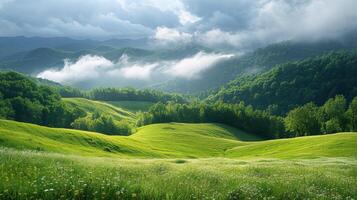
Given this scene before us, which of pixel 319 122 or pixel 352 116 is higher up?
pixel 352 116

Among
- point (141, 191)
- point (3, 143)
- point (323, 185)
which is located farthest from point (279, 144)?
point (141, 191)

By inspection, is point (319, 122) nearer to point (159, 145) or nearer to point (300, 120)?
point (300, 120)

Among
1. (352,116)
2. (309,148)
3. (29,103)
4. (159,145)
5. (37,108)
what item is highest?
(29,103)

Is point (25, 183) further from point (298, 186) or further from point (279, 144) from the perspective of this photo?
point (279, 144)

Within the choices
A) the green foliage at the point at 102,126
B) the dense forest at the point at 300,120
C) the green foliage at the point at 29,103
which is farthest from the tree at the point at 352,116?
the green foliage at the point at 29,103

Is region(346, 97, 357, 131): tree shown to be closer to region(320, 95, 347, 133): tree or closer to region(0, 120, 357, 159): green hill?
region(320, 95, 347, 133): tree

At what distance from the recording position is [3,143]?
53.1m

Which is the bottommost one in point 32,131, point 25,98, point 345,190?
point 345,190

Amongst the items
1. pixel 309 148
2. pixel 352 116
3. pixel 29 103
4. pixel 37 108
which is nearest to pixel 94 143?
pixel 309 148

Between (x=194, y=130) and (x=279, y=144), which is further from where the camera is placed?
(x=194, y=130)

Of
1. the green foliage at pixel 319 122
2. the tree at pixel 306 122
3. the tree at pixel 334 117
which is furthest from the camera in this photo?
the tree at pixel 306 122

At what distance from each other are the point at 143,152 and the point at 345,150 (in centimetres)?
3940

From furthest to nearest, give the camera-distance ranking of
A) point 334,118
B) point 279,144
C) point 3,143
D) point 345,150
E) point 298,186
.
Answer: point 334,118, point 279,144, point 345,150, point 3,143, point 298,186

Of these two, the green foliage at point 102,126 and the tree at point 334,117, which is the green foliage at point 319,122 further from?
the green foliage at point 102,126
